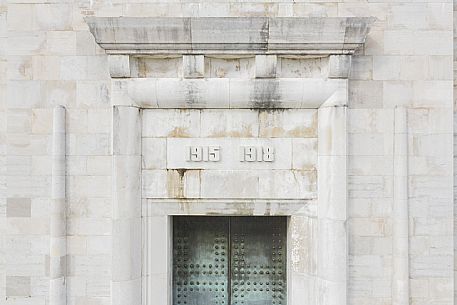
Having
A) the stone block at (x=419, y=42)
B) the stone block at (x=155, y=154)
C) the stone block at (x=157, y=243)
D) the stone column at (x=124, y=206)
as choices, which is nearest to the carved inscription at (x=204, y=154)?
the stone block at (x=155, y=154)

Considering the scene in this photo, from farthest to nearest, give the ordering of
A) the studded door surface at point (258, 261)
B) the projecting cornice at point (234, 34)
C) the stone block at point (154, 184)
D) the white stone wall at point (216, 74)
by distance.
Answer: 1. the studded door surface at point (258, 261)
2. the stone block at point (154, 184)
3. the white stone wall at point (216, 74)
4. the projecting cornice at point (234, 34)

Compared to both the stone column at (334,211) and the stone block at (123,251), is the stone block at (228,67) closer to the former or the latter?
the stone column at (334,211)

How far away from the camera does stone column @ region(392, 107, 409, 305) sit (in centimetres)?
610

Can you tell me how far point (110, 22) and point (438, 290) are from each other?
6.03 meters

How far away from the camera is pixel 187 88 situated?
607 centimetres

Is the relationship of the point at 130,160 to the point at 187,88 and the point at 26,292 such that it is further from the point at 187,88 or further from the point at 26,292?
the point at 26,292

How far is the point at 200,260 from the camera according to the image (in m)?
6.87

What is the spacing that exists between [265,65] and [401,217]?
115 inches

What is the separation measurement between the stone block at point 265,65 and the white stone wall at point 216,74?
0.20m

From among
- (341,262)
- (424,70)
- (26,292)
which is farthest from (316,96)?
(26,292)

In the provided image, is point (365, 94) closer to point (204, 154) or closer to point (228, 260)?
point (204, 154)

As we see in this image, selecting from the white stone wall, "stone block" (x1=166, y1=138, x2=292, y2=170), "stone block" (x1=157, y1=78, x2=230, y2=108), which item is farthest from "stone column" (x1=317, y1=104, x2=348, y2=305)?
"stone block" (x1=157, y1=78, x2=230, y2=108)

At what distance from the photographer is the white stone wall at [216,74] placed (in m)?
6.21

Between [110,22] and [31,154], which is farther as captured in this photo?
[31,154]
